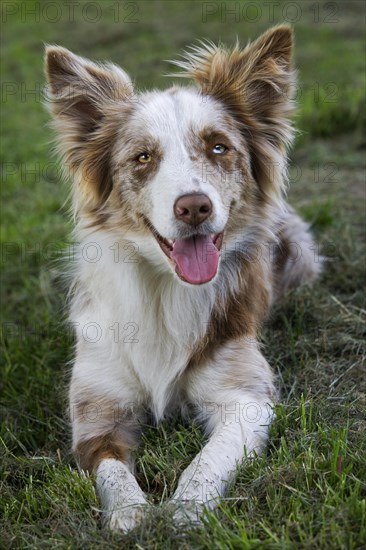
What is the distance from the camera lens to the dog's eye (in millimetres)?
3971

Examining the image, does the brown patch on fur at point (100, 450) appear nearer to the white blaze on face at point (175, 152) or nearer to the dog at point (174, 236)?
the dog at point (174, 236)

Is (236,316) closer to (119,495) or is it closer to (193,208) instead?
(193,208)

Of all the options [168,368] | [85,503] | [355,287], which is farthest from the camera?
[355,287]

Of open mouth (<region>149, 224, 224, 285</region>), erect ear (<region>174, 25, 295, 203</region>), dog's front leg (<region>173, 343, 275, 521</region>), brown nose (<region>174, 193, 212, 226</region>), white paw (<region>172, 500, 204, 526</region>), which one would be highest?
erect ear (<region>174, 25, 295, 203</region>)

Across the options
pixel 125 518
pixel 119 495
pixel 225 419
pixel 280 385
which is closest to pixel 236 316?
pixel 280 385

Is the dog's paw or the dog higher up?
the dog

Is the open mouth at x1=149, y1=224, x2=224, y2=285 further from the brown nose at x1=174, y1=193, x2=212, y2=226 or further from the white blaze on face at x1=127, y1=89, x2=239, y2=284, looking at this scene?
the brown nose at x1=174, y1=193, x2=212, y2=226

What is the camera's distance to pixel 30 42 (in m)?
14.6

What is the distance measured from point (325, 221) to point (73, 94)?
114 inches

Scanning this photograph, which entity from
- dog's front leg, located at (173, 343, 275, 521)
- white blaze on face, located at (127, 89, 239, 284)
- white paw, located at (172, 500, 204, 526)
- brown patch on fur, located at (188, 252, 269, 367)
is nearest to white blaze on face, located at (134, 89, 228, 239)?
white blaze on face, located at (127, 89, 239, 284)

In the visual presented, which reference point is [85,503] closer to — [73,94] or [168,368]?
[168,368]

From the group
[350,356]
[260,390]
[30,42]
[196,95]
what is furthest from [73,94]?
[30,42]

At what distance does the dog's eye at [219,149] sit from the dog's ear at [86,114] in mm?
631

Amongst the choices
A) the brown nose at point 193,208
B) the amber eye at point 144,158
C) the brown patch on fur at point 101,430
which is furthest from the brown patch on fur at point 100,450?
the amber eye at point 144,158
